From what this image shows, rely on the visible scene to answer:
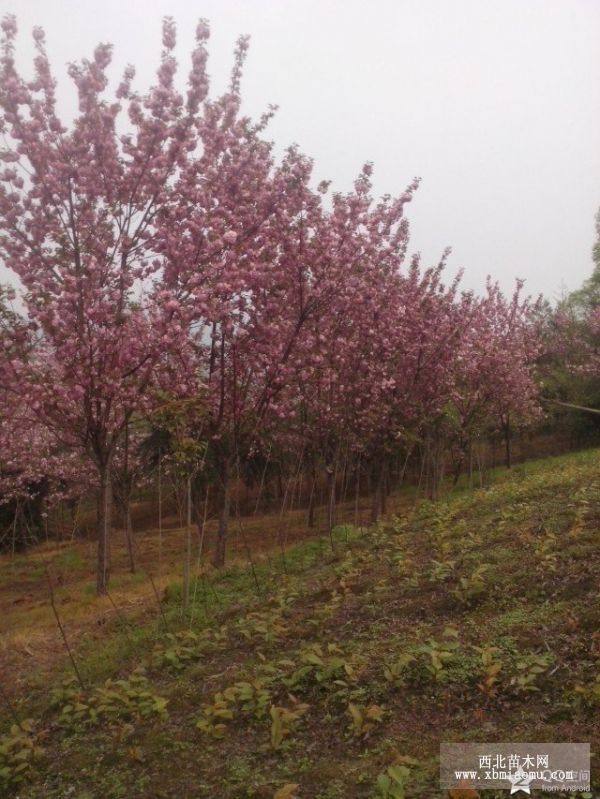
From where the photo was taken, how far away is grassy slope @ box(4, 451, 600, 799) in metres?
4.68

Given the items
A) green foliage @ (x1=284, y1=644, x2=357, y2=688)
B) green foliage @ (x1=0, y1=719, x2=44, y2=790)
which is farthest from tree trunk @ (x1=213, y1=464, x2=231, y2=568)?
green foliage @ (x1=284, y1=644, x2=357, y2=688)

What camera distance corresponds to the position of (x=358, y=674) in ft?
18.6

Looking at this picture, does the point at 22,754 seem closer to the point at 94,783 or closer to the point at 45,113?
the point at 94,783

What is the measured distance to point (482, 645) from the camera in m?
5.78

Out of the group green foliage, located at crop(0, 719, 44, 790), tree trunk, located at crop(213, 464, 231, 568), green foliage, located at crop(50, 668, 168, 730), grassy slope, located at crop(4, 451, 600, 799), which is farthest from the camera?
tree trunk, located at crop(213, 464, 231, 568)

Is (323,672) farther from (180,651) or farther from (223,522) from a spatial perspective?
(223,522)

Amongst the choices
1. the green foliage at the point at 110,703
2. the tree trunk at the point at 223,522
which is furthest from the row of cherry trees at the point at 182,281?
the green foliage at the point at 110,703

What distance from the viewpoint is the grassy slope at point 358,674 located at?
468 centimetres

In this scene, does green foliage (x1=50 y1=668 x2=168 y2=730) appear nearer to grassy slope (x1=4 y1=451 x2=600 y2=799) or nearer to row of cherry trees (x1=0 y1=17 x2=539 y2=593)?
grassy slope (x1=4 y1=451 x2=600 y2=799)

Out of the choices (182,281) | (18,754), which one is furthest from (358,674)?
(182,281)

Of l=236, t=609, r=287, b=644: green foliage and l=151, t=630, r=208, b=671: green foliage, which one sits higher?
l=236, t=609, r=287, b=644: green foliage

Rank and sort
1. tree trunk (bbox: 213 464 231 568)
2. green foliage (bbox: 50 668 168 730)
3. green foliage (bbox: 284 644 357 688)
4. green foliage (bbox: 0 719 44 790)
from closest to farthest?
green foliage (bbox: 0 719 44 790)
green foliage (bbox: 284 644 357 688)
green foliage (bbox: 50 668 168 730)
tree trunk (bbox: 213 464 231 568)

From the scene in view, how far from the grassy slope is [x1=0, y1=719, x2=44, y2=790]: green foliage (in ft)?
0.31

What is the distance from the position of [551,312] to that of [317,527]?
26.8m
